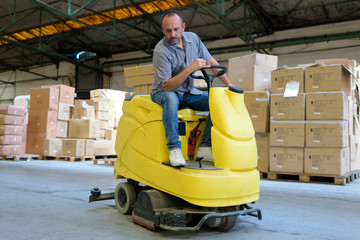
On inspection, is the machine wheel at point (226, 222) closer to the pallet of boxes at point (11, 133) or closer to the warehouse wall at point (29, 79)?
the pallet of boxes at point (11, 133)

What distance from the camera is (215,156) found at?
233 centimetres

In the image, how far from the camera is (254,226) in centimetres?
261

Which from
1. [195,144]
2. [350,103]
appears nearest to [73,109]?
[350,103]

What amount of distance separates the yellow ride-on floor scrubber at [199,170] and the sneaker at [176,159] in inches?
2.0

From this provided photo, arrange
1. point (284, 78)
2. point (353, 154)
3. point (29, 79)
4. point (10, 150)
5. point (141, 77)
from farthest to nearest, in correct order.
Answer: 1. point (29, 79)
2. point (10, 150)
3. point (141, 77)
4. point (353, 154)
5. point (284, 78)

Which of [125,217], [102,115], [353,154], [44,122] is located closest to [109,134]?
[102,115]

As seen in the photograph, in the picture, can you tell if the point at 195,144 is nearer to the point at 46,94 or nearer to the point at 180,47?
the point at 180,47

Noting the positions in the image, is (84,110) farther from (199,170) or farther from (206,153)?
(199,170)

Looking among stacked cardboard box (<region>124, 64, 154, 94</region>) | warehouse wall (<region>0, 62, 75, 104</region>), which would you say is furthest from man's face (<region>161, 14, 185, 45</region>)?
warehouse wall (<region>0, 62, 75, 104</region>)

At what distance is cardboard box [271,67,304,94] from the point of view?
583cm

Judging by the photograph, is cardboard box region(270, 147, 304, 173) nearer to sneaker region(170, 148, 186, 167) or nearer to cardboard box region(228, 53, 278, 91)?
cardboard box region(228, 53, 278, 91)

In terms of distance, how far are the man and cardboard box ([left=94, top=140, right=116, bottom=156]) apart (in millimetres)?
7614

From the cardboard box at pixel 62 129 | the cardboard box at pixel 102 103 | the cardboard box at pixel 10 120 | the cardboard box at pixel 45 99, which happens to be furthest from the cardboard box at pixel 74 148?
the cardboard box at pixel 10 120

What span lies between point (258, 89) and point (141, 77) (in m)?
2.45
